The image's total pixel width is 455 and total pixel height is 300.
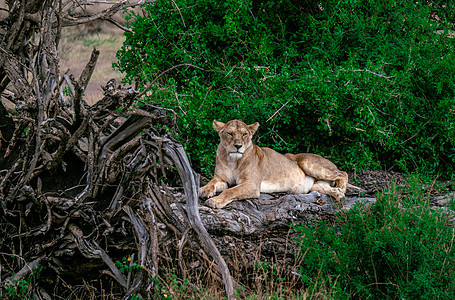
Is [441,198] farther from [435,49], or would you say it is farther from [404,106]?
[435,49]

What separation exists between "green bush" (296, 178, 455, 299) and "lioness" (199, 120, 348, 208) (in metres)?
0.79

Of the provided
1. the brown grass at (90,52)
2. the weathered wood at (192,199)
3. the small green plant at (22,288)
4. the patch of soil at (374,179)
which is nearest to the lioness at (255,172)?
the patch of soil at (374,179)

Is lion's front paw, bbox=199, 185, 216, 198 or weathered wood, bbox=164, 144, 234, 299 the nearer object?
weathered wood, bbox=164, 144, 234, 299

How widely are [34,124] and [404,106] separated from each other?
6.23 meters

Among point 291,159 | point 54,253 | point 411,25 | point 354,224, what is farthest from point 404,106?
point 54,253

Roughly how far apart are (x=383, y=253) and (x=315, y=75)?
3673 mm

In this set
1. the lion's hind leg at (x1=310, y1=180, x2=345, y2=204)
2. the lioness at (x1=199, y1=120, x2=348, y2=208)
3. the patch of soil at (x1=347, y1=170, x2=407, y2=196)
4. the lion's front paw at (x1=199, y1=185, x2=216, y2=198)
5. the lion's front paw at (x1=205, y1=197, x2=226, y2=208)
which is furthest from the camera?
the patch of soil at (x1=347, y1=170, x2=407, y2=196)

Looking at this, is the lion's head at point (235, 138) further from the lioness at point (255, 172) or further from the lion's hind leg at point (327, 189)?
the lion's hind leg at point (327, 189)

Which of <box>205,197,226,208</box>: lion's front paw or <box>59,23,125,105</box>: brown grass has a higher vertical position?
<box>59,23,125,105</box>: brown grass

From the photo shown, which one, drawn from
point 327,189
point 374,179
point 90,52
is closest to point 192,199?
point 327,189

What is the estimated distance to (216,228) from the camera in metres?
6.50

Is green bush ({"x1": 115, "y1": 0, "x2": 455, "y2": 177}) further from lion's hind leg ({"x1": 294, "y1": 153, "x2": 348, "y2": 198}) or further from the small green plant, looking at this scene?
the small green plant

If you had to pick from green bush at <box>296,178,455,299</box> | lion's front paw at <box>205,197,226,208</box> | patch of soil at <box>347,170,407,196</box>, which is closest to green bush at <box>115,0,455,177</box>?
patch of soil at <box>347,170,407,196</box>

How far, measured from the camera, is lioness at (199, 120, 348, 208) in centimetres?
718
